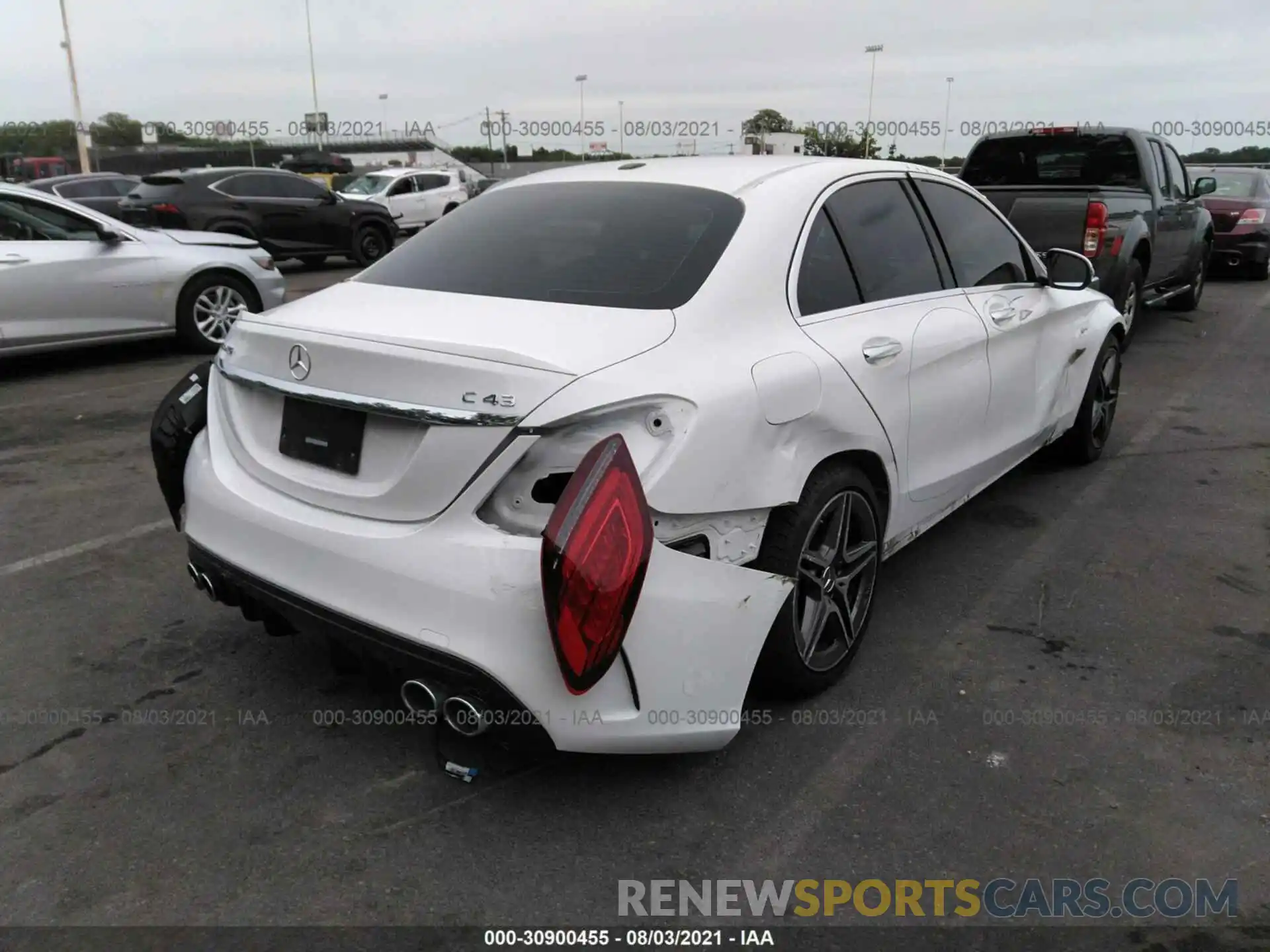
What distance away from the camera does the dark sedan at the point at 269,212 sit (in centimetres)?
Result: 1385

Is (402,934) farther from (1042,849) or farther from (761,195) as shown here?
(761,195)

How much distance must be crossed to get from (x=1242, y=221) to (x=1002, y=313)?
11936 millimetres

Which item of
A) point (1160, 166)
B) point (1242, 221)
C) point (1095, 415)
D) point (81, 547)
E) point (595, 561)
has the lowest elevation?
point (81, 547)

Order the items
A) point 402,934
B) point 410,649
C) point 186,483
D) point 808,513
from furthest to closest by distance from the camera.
→ 1. point 186,483
2. point 808,513
3. point 410,649
4. point 402,934

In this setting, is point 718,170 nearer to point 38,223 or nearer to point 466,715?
point 466,715

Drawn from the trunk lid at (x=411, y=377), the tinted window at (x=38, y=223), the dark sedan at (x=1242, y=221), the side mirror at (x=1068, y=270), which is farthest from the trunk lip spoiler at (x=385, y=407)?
the dark sedan at (x=1242, y=221)

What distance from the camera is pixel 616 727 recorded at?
2.45m

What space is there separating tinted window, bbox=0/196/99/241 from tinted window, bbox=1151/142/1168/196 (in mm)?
9198

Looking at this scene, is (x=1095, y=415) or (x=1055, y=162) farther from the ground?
(x=1055, y=162)

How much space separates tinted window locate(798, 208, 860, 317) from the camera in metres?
3.14

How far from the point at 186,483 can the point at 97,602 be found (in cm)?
114

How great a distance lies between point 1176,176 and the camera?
33.3 feet

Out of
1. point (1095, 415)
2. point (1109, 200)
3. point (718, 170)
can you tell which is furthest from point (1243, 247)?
point (718, 170)

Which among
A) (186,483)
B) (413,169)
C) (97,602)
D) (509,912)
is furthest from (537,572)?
(413,169)
